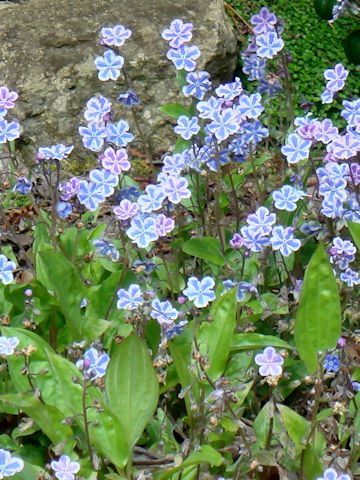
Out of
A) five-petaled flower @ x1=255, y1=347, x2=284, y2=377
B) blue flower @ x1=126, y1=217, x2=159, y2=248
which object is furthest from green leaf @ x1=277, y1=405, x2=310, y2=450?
blue flower @ x1=126, y1=217, x2=159, y2=248

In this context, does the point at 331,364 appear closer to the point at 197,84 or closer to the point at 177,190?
the point at 177,190

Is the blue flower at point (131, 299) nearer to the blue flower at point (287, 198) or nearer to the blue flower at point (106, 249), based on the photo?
the blue flower at point (106, 249)

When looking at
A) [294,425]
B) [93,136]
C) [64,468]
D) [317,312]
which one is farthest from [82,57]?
[64,468]

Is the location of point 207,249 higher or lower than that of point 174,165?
lower

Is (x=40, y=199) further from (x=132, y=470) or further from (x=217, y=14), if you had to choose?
(x=132, y=470)

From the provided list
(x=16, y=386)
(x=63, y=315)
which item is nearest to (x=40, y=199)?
(x=63, y=315)

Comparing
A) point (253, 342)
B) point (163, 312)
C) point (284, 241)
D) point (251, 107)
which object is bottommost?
point (253, 342)

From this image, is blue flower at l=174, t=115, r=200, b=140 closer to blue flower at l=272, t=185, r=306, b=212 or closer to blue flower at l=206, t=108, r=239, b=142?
blue flower at l=206, t=108, r=239, b=142

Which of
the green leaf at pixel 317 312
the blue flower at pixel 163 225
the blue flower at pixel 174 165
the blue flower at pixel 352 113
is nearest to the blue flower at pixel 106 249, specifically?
the blue flower at pixel 163 225
